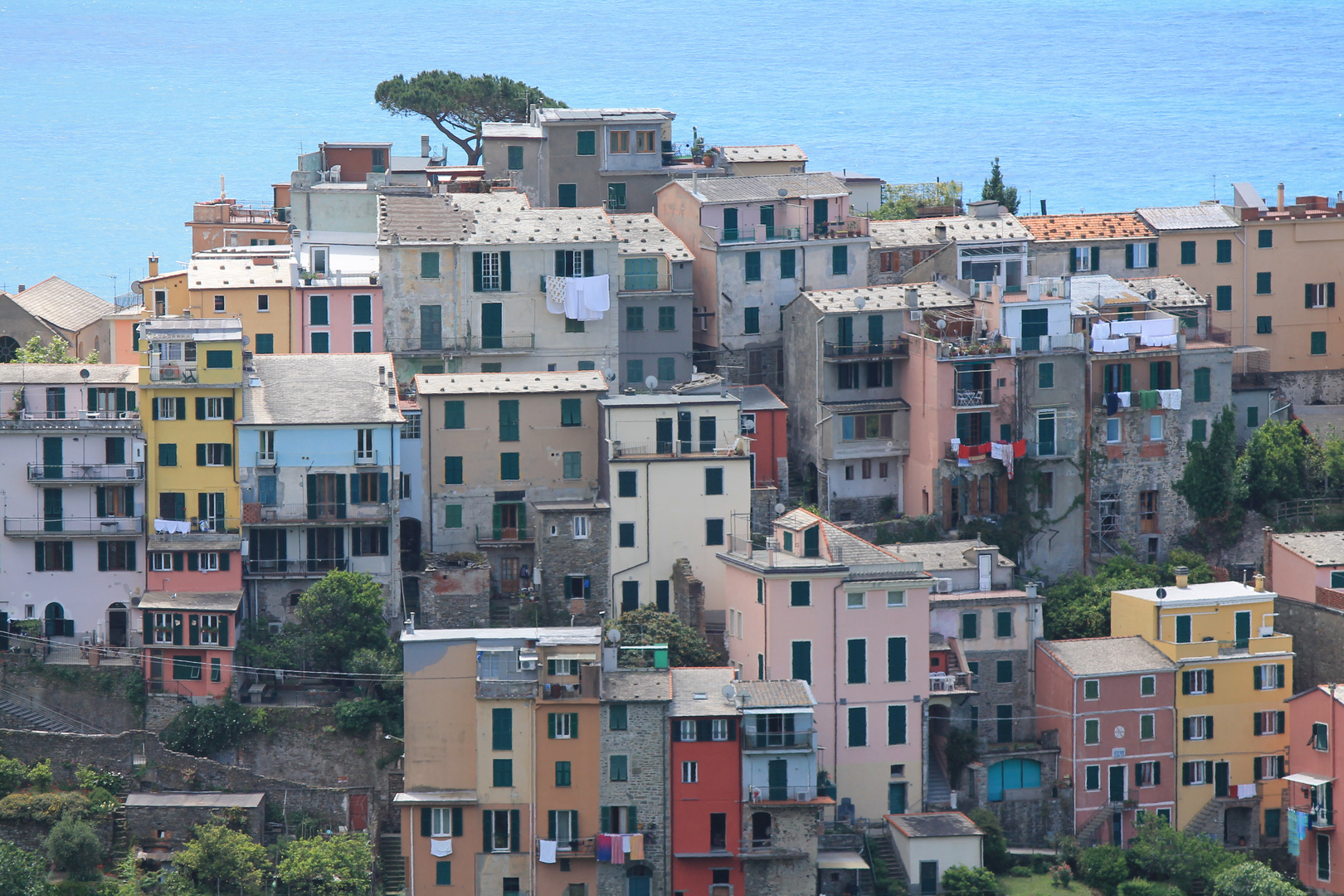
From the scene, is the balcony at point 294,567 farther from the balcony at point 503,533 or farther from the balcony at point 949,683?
the balcony at point 949,683

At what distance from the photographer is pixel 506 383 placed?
3024 inches

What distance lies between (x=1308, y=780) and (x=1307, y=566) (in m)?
8.99

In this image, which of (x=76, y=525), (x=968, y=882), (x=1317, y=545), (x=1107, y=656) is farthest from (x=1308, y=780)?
(x=76, y=525)

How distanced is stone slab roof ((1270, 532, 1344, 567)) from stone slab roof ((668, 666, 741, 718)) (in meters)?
22.4

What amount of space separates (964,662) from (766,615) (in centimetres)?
723

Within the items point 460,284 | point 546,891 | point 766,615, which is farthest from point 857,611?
point 460,284

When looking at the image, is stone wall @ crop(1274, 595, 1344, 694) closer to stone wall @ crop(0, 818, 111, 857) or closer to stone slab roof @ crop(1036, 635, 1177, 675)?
stone slab roof @ crop(1036, 635, 1177, 675)

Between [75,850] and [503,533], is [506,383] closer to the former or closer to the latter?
[503,533]

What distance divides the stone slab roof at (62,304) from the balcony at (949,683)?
37.7m

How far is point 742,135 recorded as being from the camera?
560 feet

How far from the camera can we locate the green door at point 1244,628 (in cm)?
7569

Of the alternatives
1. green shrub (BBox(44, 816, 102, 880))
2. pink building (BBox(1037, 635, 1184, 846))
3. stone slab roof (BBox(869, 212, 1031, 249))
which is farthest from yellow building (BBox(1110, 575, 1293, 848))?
green shrub (BBox(44, 816, 102, 880))

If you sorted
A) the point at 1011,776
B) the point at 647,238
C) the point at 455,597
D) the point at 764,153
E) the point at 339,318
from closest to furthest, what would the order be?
the point at 455,597, the point at 1011,776, the point at 339,318, the point at 647,238, the point at 764,153

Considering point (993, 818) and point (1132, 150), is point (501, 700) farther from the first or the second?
point (1132, 150)
